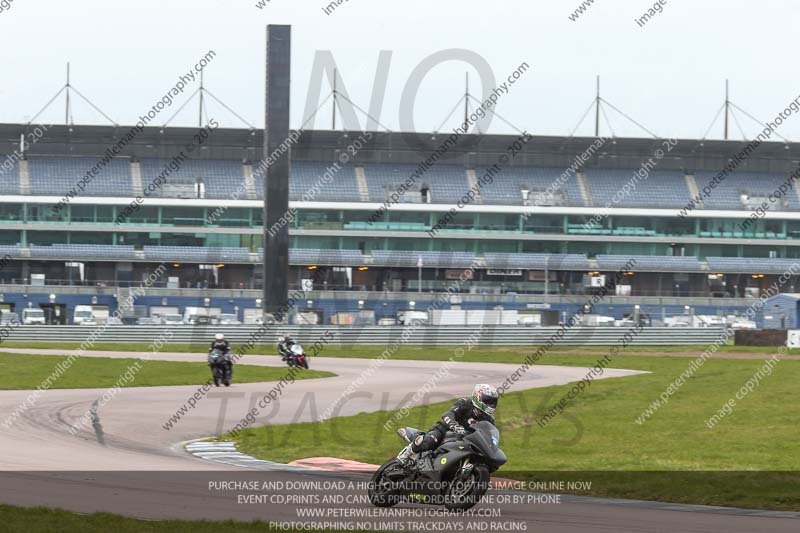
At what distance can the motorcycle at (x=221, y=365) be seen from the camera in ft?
115

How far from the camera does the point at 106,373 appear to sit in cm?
3934

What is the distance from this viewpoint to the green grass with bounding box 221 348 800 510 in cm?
1730

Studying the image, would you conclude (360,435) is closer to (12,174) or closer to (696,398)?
(696,398)

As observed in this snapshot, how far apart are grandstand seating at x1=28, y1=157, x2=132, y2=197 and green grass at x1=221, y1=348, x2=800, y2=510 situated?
6079 centimetres

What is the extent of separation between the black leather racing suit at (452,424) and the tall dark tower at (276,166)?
47.2m

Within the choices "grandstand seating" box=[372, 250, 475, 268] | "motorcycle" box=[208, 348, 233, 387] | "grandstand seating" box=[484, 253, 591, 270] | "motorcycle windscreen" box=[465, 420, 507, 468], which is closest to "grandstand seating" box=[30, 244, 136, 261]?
"grandstand seating" box=[372, 250, 475, 268]

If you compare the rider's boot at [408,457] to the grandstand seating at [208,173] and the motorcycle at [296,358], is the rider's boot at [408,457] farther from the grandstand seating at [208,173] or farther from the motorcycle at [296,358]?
the grandstand seating at [208,173]

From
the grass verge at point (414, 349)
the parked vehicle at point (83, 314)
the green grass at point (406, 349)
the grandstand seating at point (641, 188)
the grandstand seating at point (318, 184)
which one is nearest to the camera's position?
the grass verge at point (414, 349)

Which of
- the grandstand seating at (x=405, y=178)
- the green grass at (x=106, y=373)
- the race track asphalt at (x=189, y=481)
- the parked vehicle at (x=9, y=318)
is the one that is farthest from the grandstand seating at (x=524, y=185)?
the race track asphalt at (x=189, y=481)

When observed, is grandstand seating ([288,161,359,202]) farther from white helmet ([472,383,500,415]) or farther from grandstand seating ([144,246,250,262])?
white helmet ([472,383,500,415])

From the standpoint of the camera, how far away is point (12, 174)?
295 ft

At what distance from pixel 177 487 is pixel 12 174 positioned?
79618 mm

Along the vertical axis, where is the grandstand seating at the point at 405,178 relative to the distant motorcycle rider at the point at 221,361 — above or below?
above

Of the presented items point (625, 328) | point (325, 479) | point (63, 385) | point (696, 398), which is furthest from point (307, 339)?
point (325, 479)
